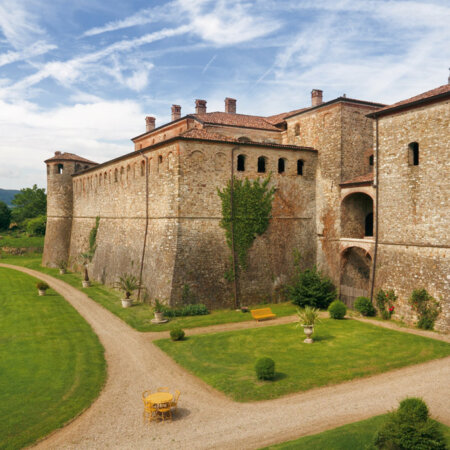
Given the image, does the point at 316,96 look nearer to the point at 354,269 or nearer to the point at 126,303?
the point at 354,269

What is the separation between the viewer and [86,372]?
14.8m

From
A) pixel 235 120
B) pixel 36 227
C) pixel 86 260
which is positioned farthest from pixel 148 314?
pixel 36 227

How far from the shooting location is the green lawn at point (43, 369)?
438 inches

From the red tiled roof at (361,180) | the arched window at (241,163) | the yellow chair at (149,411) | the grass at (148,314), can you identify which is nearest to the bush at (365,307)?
the grass at (148,314)

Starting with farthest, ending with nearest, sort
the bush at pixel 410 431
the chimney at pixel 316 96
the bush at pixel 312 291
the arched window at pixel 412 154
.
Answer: the chimney at pixel 316 96, the bush at pixel 312 291, the arched window at pixel 412 154, the bush at pixel 410 431

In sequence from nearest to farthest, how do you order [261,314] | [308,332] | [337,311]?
1. [308,332]
2. [337,311]
3. [261,314]

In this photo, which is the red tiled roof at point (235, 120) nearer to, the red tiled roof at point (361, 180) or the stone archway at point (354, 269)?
the red tiled roof at point (361, 180)

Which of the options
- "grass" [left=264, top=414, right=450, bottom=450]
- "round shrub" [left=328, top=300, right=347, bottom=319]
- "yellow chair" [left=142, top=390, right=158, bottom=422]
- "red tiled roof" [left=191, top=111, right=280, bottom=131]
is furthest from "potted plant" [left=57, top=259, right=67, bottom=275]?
"grass" [left=264, top=414, right=450, bottom=450]

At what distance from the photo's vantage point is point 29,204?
72938 mm

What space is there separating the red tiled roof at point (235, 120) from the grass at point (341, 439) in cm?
2374

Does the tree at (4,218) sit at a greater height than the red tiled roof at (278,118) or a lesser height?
lesser

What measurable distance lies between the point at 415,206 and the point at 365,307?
6152mm

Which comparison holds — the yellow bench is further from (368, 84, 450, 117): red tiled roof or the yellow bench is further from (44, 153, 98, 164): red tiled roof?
(44, 153, 98, 164): red tiled roof

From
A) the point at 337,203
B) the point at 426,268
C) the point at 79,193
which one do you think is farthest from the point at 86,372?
the point at 79,193
